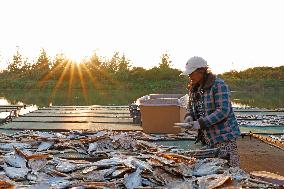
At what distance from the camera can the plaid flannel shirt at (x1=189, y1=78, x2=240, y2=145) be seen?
3.90m

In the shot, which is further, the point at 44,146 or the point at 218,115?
the point at 44,146

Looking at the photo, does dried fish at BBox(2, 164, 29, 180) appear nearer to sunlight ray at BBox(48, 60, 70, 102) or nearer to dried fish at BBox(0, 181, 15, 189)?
dried fish at BBox(0, 181, 15, 189)

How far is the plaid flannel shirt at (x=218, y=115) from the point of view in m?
3.90

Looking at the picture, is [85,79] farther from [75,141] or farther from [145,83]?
[75,141]

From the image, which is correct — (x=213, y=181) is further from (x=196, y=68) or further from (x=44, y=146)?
(x=44, y=146)

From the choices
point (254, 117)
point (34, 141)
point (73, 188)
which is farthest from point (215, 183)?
point (254, 117)

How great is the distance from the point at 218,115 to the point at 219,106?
9cm

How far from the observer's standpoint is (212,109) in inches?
158

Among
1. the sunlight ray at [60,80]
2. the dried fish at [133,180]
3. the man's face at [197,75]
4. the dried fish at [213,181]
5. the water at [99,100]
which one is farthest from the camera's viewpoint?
the sunlight ray at [60,80]

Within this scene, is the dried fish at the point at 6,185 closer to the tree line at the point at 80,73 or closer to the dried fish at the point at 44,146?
the dried fish at the point at 44,146

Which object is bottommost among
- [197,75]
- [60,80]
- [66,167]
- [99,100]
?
[66,167]

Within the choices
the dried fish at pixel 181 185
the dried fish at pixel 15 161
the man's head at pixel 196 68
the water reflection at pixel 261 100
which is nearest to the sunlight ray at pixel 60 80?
the water reflection at pixel 261 100

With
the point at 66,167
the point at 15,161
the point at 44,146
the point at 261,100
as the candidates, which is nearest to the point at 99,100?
the point at 261,100

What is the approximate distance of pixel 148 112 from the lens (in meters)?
7.04
